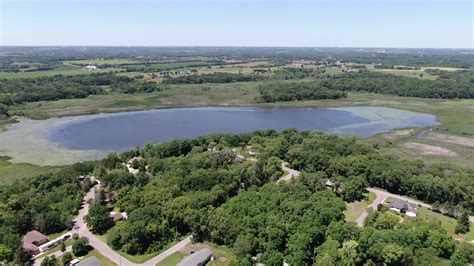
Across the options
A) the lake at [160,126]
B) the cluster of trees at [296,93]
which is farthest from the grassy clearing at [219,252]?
the cluster of trees at [296,93]

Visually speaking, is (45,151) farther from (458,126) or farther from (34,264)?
(458,126)

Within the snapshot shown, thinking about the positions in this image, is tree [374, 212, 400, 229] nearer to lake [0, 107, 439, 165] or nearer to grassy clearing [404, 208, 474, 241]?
grassy clearing [404, 208, 474, 241]

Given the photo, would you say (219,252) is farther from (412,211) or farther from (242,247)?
(412,211)

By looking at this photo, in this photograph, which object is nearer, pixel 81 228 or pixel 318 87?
pixel 81 228

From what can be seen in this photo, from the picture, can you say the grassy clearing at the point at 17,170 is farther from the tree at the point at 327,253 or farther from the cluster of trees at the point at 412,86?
the cluster of trees at the point at 412,86

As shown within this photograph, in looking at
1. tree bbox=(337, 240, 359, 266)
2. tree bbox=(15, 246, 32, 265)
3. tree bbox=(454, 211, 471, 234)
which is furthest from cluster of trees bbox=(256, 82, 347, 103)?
tree bbox=(15, 246, 32, 265)

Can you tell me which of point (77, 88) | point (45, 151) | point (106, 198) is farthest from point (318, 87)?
point (106, 198)

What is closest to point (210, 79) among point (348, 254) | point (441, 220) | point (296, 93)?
point (296, 93)
